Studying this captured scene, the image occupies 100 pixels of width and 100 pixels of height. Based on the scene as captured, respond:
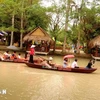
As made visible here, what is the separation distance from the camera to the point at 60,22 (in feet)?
105

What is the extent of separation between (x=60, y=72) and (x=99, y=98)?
622 centimetres

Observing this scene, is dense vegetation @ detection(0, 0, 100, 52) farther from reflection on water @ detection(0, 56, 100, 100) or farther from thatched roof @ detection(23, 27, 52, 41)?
reflection on water @ detection(0, 56, 100, 100)

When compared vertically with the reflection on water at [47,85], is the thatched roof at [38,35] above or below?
above

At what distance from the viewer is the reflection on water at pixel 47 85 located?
10414 millimetres

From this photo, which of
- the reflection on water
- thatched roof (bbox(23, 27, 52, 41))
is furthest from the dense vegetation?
the reflection on water

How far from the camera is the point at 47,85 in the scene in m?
12.6

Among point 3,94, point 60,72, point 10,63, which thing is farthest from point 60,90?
point 10,63

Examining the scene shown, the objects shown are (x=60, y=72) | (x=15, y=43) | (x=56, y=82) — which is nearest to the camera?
(x=56, y=82)

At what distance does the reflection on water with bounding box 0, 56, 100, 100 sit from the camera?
10414mm

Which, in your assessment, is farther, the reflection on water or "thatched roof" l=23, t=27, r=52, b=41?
"thatched roof" l=23, t=27, r=52, b=41

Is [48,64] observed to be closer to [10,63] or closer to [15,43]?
[10,63]

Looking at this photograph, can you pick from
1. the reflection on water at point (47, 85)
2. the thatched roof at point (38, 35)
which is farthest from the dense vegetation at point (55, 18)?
the reflection on water at point (47, 85)

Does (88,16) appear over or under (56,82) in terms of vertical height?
over

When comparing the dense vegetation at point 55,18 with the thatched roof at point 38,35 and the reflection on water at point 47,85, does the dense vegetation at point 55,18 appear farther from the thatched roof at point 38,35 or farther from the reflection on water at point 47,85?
the reflection on water at point 47,85
